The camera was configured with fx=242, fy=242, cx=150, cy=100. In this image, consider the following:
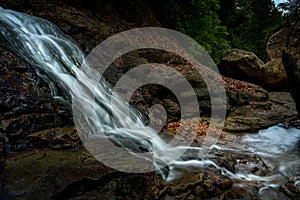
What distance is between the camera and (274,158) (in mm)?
5672

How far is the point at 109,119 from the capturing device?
18.2ft

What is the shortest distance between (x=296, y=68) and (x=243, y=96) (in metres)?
3.59

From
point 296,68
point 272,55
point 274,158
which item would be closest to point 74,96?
point 274,158

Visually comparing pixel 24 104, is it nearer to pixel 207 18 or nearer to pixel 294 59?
pixel 294 59

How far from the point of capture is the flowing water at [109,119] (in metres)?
4.60

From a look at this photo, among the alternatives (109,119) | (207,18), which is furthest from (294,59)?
(207,18)

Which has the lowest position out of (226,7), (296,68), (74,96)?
(74,96)

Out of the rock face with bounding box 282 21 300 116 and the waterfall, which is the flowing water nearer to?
the waterfall

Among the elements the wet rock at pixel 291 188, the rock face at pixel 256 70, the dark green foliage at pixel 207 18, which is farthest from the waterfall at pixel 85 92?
the rock face at pixel 256 70

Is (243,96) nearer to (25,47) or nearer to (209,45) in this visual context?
(209,45)

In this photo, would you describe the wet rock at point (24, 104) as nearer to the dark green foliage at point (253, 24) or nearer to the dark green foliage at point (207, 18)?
the dark green foliage at point (207, 18)

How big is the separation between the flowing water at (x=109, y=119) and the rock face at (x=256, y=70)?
5.66 m

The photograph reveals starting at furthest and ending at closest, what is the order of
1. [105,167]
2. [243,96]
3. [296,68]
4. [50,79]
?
1. [243,96]
2. [296,68]
3. [50,79]
4. [105,167]

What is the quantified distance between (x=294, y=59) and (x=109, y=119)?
4.83m
